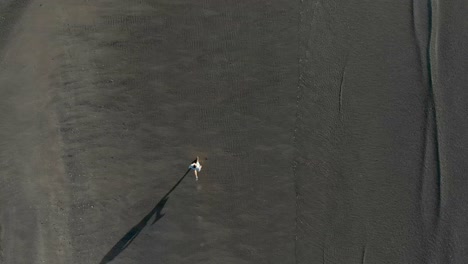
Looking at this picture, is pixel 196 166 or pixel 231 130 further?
pixel 231 130

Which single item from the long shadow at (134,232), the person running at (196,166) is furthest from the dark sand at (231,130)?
the person running at (196,166)

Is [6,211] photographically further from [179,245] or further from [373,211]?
[373,211]

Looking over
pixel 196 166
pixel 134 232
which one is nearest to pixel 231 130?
pixel 196 166

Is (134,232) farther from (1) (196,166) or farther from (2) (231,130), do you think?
(2) (231,130)

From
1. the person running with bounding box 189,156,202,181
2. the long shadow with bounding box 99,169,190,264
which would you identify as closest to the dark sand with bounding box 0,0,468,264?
the long shadow with bounding box 99,169,190,264

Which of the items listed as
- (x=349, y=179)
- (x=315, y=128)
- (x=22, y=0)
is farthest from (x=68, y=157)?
(x=349, y=179)

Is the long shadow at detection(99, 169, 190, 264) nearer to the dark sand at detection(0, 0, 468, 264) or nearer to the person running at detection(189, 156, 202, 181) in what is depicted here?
the dark sand at detection(0, 0, 468, 264)
